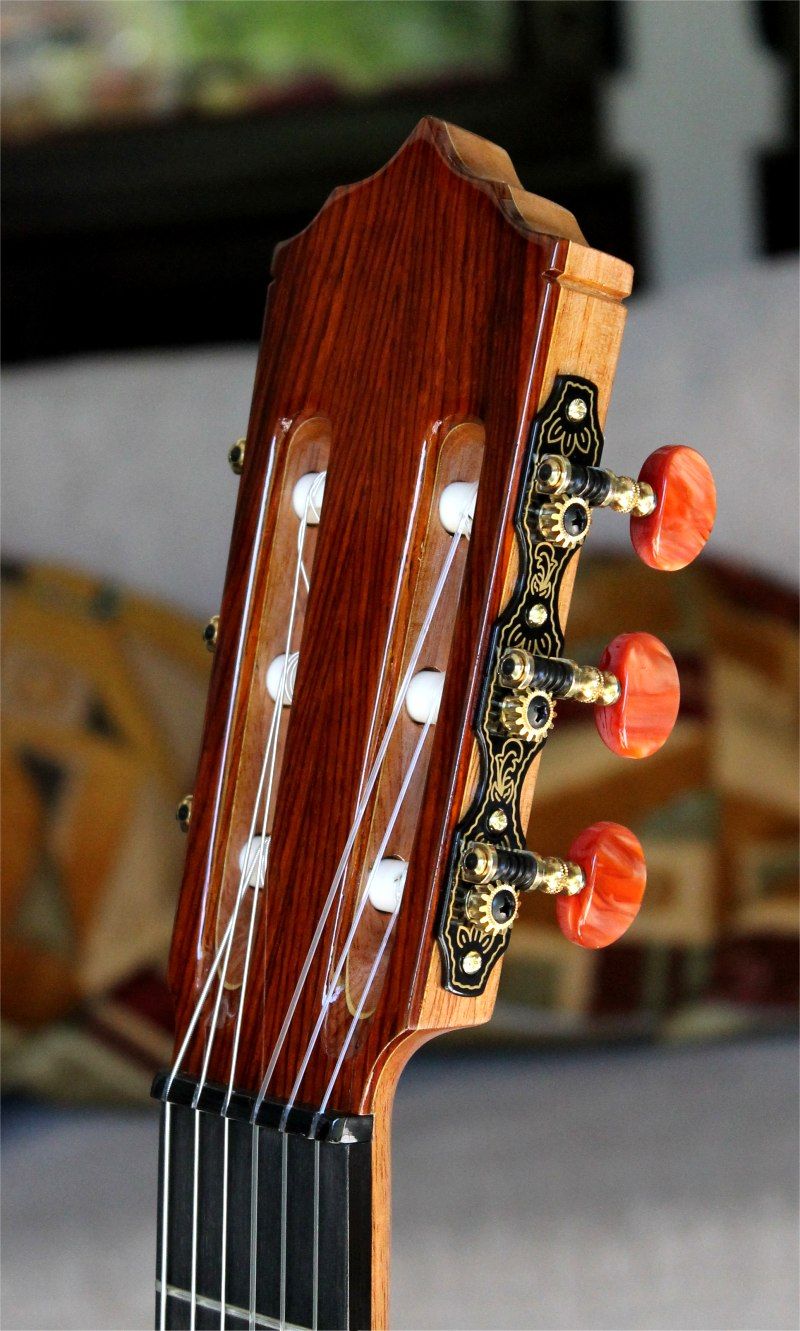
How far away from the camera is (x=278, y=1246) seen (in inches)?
18.7

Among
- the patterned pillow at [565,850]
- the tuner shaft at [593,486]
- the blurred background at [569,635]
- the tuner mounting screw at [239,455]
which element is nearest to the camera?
the tuner shaft at [593,486]

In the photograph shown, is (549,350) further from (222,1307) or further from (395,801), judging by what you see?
(222,1307)

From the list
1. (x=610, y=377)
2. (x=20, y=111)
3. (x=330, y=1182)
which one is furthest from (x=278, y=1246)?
(x=20, y=111)

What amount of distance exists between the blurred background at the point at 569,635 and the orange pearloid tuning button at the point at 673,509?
0.42 m

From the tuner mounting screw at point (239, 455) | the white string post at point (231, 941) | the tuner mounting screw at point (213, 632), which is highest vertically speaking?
the tuner mounting screw at point (239, 455)

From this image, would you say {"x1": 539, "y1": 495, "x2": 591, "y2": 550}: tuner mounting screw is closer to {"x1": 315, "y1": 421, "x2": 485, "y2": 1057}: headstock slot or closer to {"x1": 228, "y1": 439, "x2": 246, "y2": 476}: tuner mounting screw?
{"x1": 315, "y1": 421, "x2": 485, "y2": 1057}: headstock slot

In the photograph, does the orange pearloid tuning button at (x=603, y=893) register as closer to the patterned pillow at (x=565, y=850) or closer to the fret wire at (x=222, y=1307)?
the fret wire at (x=222, y=1307)

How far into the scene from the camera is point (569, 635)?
2.98ft

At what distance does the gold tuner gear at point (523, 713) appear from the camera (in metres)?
0.42

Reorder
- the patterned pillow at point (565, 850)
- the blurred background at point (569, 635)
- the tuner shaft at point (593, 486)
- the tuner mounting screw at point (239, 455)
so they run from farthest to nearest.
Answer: the patterned pillow at point (565, 850)
the blurred background at point (569, 635)
the tuner mounting screw at point (239, 455)
the tuner shaft at point (593, 486)

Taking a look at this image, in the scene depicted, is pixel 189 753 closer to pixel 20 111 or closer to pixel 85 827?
pixel 85 827

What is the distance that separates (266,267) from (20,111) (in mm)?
290

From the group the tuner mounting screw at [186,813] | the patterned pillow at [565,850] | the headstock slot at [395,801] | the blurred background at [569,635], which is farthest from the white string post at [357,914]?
the patterned pillow at [565,850]

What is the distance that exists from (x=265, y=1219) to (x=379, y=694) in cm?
19
